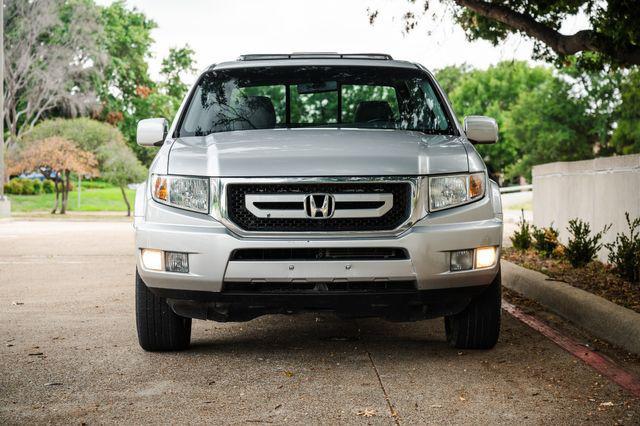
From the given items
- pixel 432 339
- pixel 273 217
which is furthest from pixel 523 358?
pixel 273 217

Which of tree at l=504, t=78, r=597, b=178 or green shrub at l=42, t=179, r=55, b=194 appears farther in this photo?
tree at l=504, t=78, r=597, b=178

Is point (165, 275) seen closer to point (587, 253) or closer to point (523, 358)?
point (523, 358)

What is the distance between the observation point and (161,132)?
21.1 ft

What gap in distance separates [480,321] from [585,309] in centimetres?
169

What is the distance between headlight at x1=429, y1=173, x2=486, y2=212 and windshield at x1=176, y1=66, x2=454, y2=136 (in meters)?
0.91

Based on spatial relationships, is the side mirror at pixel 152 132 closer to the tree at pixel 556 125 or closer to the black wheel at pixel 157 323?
the black wheel at pixel 157 323

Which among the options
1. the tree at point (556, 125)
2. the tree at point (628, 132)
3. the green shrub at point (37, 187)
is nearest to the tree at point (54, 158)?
the green shrub at point (37, 187)

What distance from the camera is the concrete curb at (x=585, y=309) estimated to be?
6359mm

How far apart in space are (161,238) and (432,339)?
2345 millimetres

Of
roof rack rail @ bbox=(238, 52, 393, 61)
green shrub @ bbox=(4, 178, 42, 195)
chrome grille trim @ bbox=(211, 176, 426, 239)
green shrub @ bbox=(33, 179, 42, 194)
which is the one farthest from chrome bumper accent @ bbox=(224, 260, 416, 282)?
green shrub @ bbox=(33, 179, 42, 194)

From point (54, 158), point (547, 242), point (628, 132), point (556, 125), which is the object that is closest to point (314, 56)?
point (547, 242)

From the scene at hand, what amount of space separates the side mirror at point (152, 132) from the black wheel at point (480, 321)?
246 cm

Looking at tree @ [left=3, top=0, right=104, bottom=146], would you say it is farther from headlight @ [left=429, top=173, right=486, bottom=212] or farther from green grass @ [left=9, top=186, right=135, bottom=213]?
headlight @ [left=429, top=173, right=486, bottom=212]

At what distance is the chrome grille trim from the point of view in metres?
5.23
